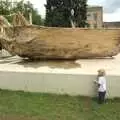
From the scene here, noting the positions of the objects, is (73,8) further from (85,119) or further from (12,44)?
(85,119)

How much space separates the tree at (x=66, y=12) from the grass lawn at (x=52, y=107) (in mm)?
27817

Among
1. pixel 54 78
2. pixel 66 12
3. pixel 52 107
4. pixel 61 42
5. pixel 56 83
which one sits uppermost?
pixel 66 12

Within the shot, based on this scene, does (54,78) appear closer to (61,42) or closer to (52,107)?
(61,42)

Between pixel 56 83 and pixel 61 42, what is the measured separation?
1.13 metres

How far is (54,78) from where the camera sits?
9.57 metres

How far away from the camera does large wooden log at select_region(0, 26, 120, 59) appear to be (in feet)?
33.1

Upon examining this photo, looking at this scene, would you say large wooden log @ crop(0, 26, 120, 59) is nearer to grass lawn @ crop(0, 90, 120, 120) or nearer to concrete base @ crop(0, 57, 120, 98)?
concrete base @ crop(0, 57, 120, 98)

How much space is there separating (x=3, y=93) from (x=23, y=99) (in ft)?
2.53

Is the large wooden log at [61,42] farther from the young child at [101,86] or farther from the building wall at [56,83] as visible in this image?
the young child at [101,86]

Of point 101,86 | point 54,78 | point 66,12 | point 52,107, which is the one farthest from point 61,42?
point 66,12

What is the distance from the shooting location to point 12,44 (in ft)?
34.3

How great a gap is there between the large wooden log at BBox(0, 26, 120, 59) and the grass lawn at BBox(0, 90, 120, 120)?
46.2 inches

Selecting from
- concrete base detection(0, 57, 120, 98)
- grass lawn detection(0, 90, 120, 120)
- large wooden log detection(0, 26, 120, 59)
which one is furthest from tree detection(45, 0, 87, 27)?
grass lawn detection(0, 90, 120, 120)

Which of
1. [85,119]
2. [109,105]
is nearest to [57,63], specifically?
[109,105]
